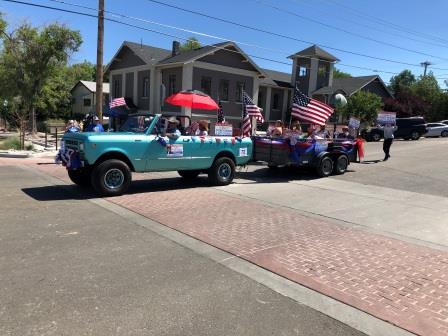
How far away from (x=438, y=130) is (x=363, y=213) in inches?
1298

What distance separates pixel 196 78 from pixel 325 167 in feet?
58.6

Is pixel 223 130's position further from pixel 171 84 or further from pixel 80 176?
pixel 171 84

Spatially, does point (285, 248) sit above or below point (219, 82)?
below

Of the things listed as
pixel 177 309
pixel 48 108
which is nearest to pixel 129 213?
pixel 177 309

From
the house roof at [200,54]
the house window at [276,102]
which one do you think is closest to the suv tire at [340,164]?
the house roof at [200,54]

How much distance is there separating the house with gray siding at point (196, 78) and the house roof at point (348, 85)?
2.98 feet

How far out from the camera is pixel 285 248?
6.43 m

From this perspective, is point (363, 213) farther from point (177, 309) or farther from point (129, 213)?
point (177, 309)

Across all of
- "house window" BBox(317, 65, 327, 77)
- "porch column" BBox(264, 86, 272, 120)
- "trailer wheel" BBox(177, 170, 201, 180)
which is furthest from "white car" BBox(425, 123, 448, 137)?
"trailer wheel" BBox(177, 170, 201, 180)

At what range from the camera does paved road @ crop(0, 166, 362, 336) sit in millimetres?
3982

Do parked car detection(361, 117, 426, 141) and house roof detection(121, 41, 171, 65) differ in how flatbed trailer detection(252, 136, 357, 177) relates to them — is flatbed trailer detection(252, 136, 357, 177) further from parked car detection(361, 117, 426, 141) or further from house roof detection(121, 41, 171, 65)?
house roof detection(121, 41, 171, 65)

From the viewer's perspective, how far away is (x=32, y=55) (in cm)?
2941

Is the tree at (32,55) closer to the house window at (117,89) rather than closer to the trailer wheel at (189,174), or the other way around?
the house window at (117,89)

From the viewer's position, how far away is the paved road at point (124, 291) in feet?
13.1
